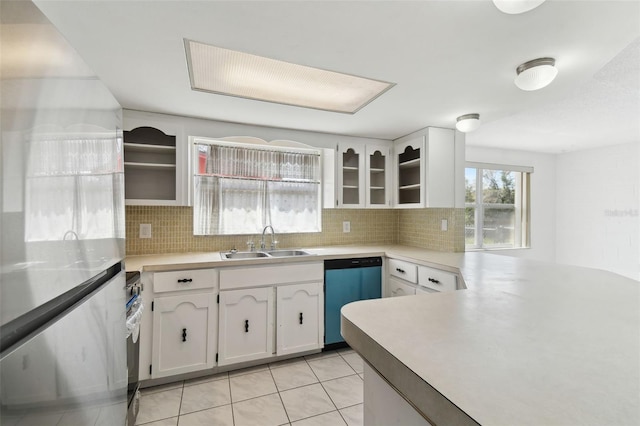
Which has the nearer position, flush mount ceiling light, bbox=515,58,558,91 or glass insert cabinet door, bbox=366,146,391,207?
flush mount ceiling light, bbox=515,58,558,91

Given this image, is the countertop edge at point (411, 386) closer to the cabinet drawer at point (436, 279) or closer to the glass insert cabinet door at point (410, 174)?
the cabinet drawer at point (436, 279)

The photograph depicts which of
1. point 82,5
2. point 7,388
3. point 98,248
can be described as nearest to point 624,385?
point 7,388

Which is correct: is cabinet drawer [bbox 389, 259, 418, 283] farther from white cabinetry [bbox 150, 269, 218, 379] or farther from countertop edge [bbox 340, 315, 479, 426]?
countertop edge [bbox 340, 315, 479, 426]

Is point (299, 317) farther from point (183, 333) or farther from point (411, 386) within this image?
point (411, 386)

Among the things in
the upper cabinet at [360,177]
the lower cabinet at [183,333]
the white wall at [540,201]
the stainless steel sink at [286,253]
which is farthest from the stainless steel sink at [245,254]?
the white wall at [540,201]

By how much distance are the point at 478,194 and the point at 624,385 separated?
449 cm

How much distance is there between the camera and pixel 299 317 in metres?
2.49

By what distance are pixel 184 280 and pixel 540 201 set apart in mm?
5512

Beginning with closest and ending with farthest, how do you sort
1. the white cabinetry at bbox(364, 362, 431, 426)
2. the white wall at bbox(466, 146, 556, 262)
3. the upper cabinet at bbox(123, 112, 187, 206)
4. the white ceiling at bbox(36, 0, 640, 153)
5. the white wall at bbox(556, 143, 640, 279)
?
the white cabinetry at bbox(364, 362, 431, 426) → the white ceiling at bbox(36, 0, 640, 153) → the upper cabinet at bbox(123, 112, 187, 206) → the white wall at bbox(556, 143, 640, 279) → the white wall at bbox(466, 146, 556, 262)

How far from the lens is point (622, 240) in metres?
4.14

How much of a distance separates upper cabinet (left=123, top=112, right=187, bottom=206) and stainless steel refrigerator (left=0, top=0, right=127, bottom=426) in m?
1.70

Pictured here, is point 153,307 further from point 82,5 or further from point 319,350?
point 82,5

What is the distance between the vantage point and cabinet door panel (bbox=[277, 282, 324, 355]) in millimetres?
2420

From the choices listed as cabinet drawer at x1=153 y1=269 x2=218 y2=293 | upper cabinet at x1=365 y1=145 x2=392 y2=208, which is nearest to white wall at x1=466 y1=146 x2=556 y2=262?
upper cabinet at x1=365 y1=145 x2=392 y2=208
